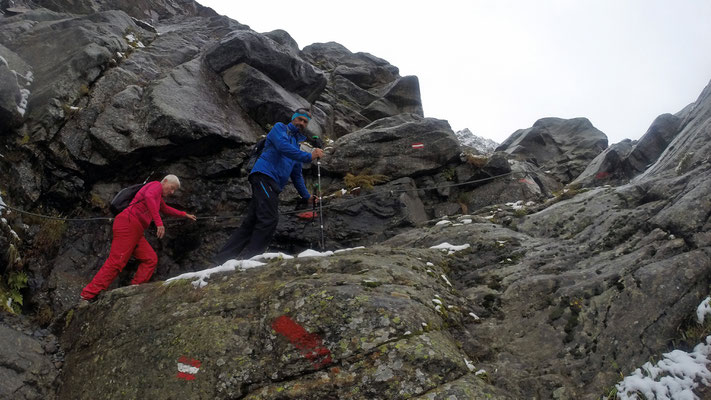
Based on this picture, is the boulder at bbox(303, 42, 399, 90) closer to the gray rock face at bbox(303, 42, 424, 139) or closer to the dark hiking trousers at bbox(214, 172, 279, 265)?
the gray rock face at bbox(303, 42, 424, 139)

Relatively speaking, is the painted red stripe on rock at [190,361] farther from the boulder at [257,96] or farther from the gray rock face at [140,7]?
the gray rock face at [140,7]

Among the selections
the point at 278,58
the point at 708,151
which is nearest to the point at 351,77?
the point at 278,58

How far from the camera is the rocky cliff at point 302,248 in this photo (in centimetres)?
509

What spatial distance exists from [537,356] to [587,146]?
893 inches

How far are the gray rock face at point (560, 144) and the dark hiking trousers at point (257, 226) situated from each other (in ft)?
55.7

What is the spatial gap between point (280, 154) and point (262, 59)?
Answer: 10570 mm

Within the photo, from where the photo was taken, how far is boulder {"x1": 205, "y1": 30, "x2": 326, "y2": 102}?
59.5 ft

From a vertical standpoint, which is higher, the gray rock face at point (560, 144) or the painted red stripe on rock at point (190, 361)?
the gray rock face at point (560, 144)

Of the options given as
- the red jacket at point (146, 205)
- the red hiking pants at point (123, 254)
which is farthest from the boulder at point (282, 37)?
the red hiking pants at point (123, 254)

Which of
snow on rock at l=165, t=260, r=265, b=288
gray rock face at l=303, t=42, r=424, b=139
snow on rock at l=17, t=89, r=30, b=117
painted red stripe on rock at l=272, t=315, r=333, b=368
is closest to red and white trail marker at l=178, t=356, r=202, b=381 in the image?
painted red stripe on rock at l=272, t=315, r=333, b=368

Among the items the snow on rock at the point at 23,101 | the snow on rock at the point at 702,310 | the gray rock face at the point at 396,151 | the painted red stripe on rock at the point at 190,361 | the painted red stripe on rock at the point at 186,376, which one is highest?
the snow on rock at the point at 702,310

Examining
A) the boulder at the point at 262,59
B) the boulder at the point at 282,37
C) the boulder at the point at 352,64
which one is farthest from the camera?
the boulder at the point at 352,64

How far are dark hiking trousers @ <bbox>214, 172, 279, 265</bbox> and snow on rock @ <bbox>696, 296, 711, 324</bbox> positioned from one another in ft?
23.3

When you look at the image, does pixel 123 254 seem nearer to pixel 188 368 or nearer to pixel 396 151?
pixel 188 368
